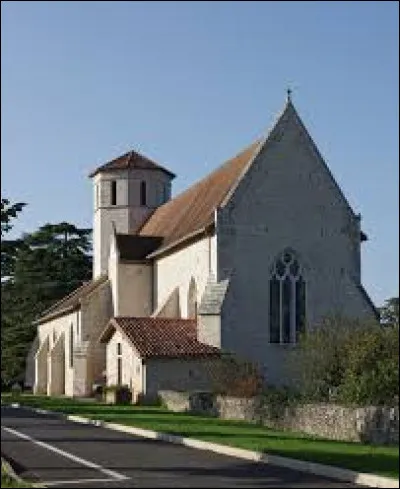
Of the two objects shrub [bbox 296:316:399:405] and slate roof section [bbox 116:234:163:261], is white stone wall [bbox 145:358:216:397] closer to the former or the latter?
shrub [bbox 296:316:399:405]

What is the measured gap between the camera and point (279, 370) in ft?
138

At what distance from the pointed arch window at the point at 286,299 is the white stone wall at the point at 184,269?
309 cm

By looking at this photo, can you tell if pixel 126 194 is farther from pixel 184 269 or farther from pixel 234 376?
pixel 234 376

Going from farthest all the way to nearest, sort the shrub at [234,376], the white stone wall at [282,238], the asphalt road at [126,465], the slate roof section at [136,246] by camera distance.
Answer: the slate roof section at [136,246] → the white stone wall at [282,238] → the shrub at [234,376] → the asphalt road at [126,465]

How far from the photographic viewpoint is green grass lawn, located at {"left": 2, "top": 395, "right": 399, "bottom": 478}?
18.0m

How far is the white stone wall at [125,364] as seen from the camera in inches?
1633

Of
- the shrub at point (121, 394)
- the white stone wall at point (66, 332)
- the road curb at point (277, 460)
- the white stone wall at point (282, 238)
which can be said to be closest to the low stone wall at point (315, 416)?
the road curb at point (277, 460)

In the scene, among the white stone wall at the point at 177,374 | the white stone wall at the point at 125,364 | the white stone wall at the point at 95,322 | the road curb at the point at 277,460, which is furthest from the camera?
the white stone wall at the point at 95,322

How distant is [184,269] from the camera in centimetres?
4694

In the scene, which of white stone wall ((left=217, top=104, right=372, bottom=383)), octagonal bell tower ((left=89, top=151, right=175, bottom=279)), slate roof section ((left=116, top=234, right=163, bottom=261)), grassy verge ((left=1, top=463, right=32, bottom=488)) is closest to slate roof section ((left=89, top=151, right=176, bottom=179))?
octagonal bell tower ((left=89, top=151, right=175, bottom=279))

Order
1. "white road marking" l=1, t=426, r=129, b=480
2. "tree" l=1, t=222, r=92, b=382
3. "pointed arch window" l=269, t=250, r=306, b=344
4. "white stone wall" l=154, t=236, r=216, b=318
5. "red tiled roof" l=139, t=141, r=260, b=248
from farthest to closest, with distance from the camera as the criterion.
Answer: "tree" l=1, t=222, r=92, b=382 < "red tiled roof" l=139, t=141, r=260, b=248 < "white stone wall" l=154, t=236, r=216, b=318 < "pointed arch window" l=269, t=250, r=306, b=344 < "white road marking" l=1, t=426, r=129, b=480

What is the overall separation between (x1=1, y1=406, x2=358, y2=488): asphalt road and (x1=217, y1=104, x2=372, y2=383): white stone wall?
15.9 m

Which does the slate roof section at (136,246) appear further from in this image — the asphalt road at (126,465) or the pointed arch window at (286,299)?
the asphalt road at (126,465)

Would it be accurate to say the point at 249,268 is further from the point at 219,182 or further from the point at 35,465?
the point at 35,465
